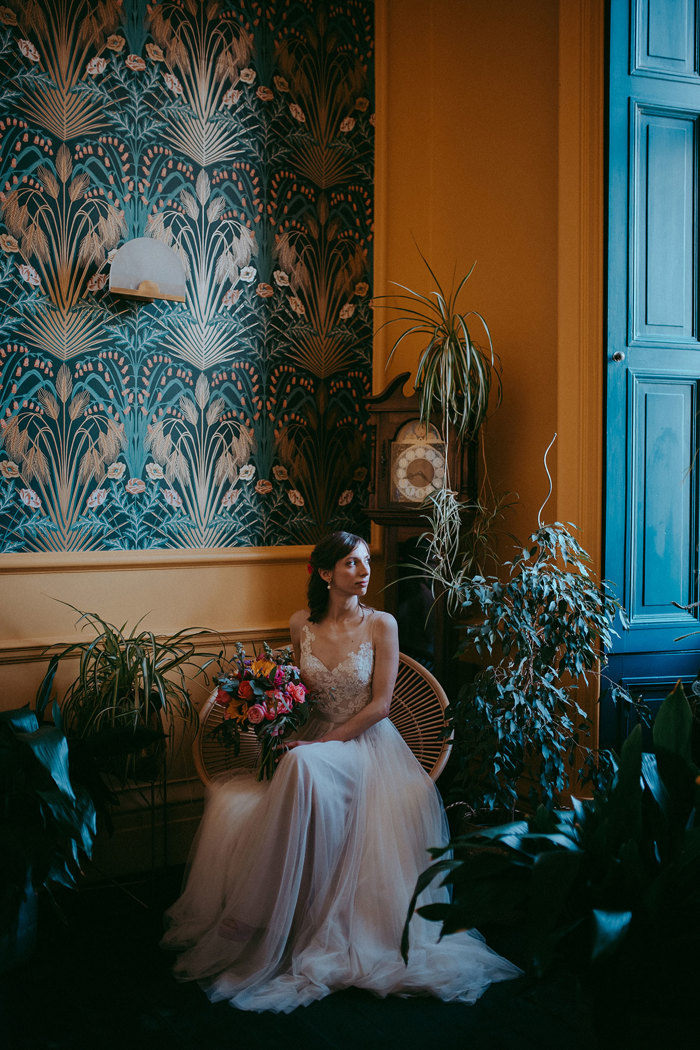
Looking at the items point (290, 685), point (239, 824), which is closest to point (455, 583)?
point (290, 685)

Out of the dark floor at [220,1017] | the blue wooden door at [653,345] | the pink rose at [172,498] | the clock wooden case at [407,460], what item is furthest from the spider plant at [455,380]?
the dark floor at [220,1017]

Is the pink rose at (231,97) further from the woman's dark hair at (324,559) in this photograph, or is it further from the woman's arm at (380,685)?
the woman's arm at (380,685)

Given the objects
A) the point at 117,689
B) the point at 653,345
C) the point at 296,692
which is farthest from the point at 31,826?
the point at 653,345

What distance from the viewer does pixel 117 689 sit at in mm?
2812

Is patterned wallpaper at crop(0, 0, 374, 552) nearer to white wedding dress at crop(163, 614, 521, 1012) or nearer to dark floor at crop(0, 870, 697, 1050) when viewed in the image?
white wedding dress at crop(163, 614, 521, 1012)

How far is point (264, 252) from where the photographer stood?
11.1 feet

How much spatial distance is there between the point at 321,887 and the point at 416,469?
1448 millimetres

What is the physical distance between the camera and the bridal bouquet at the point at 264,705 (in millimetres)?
2668

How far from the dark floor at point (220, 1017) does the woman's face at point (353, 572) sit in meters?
1.20

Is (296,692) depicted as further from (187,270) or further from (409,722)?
(187,270)

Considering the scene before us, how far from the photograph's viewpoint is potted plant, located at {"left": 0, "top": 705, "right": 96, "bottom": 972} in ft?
7.22

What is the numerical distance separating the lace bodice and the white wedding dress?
0.66 ft

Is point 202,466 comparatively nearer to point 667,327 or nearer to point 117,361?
point 117,361

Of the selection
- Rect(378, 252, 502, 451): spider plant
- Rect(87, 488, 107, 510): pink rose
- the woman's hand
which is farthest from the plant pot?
Rect(378, 252, 502, 451): spider plant
